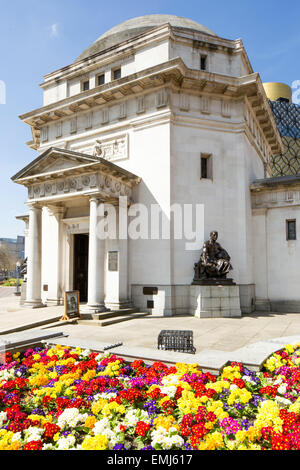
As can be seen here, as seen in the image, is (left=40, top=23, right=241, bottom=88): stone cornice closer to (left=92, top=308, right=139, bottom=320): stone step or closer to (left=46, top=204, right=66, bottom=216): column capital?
(left=46, top=204, right=66, bottom=216): column capital

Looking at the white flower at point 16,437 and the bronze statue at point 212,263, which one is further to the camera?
the bronze statue at point 212,263

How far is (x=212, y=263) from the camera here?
15047mm

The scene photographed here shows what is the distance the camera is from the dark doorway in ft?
59.8

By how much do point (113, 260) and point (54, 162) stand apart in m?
5.66

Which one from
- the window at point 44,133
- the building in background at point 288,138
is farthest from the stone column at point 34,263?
the building in background at point 288,138

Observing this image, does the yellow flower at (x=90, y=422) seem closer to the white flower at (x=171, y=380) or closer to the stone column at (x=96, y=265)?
the white flower at (x=171, y=380)

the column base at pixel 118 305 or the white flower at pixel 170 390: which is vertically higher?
the white flower at pixel 170 390

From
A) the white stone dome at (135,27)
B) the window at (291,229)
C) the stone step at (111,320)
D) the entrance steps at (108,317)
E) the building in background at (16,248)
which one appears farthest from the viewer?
the building in background at (16,248)

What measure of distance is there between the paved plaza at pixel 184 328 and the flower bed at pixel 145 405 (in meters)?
2.59

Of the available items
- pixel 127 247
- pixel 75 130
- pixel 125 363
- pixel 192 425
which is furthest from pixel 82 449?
pixel 75 130

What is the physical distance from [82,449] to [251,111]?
65.4 feet

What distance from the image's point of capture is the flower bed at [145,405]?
379 centimetres

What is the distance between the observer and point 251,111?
19312 millimetres
